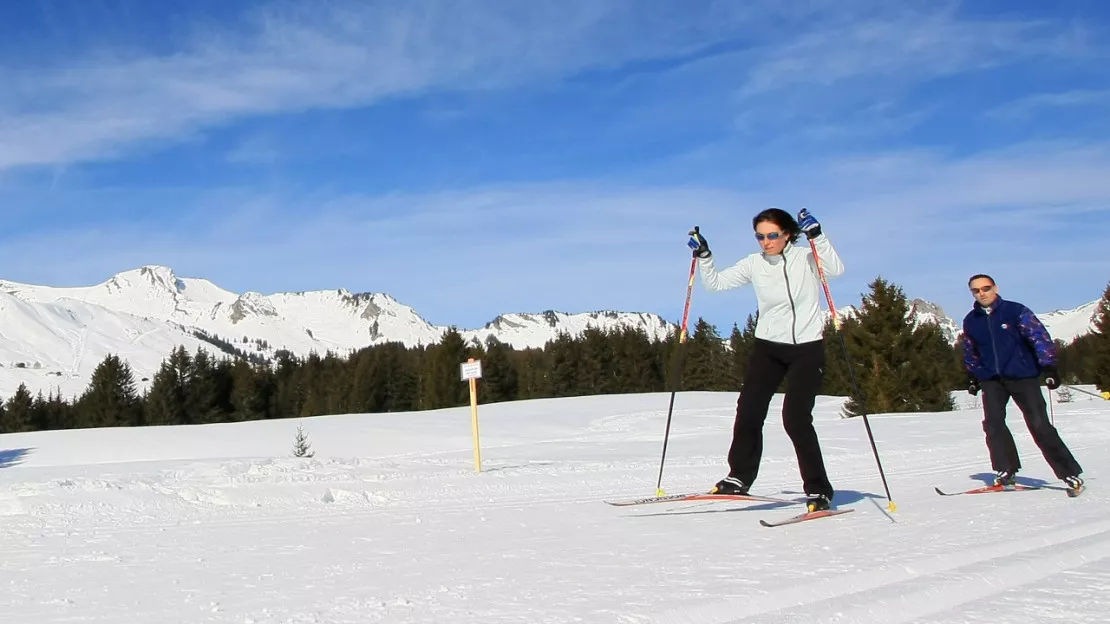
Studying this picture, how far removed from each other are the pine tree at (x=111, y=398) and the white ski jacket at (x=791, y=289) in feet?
206

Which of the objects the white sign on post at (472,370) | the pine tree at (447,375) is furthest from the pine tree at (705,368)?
the white sign on post at (472,370)

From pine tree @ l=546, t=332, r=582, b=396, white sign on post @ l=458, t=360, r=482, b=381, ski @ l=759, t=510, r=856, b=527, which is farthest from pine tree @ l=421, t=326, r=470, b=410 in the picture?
ski @ l=759, t=510, r=856, b=527

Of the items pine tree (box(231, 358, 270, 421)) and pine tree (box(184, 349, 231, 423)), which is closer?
pine tree (box(184, 349, 231, 423))

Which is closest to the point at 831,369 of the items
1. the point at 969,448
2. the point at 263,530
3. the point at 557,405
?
the point at 557,405

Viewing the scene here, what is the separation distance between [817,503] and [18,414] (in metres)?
67.3

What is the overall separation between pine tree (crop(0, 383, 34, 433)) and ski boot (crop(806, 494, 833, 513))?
65.0 m

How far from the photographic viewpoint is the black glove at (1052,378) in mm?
6746

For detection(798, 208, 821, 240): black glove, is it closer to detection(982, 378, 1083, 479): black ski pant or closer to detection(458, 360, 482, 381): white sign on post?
detection(982, 378, 1083, 479): black ski pant

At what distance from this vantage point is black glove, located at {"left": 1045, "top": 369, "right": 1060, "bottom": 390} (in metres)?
6.75

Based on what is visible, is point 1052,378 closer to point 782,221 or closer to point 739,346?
point 782,221

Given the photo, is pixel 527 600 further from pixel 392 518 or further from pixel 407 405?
pixel 407 405

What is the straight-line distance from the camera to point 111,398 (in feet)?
200

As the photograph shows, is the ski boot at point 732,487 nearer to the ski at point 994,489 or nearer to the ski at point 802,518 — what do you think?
the ski at point 802,518

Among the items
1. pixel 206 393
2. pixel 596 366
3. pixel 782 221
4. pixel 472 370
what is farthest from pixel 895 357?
pixel 206 393
